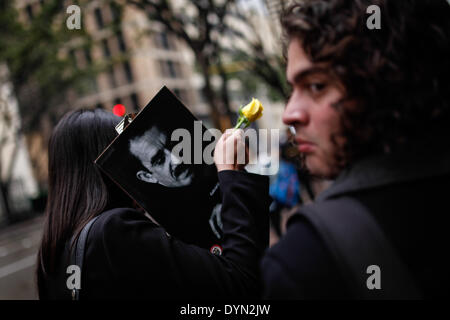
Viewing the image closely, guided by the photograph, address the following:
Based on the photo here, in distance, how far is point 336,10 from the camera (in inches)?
37.2

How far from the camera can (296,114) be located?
0.97 m

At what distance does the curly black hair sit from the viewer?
0.87 m

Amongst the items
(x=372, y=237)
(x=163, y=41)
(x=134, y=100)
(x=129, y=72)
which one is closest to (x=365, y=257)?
(x=372, y=237)

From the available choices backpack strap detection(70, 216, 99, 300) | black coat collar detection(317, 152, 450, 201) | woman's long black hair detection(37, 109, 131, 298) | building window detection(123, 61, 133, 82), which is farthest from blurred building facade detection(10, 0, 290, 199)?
black coat collar detection(317, 152, 450, 201)

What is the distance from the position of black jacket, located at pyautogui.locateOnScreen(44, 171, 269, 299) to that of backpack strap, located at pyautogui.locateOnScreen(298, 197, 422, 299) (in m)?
0.60

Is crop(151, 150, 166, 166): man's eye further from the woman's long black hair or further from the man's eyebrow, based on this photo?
the man's eyebrow

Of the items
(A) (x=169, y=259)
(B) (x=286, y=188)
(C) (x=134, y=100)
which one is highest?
(C) (x=134, y=100)

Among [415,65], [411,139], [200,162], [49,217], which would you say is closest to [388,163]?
[411,139]

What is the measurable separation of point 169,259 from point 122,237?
177 mm

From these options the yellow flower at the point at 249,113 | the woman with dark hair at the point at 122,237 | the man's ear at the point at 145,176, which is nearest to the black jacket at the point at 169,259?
the woman with dark hair at the point at 122,237

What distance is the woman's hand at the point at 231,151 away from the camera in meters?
1.48

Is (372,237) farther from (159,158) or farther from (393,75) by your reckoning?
(159,158)
